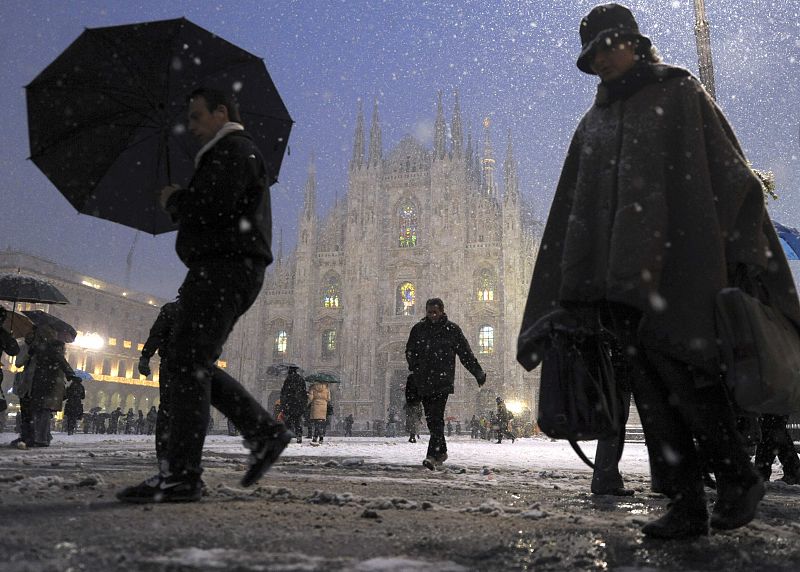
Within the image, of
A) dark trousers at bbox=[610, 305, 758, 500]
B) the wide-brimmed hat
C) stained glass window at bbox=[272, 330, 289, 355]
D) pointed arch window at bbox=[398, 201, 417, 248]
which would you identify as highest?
pointed arch window at bbox=[398, 201, 417, 248]

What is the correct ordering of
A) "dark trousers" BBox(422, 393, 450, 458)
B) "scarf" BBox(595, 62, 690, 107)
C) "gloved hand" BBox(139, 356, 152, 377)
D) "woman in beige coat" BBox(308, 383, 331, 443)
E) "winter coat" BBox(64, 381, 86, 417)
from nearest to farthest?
"scarf" BBox(595, 62, 690, 107) < "gloved hand" BBox(139, 356, 152, 377) < "dark trousers" BBox(422, 393, 450, 458) < "woman in beige coat" BBox(308, 383, 331, 443) < "winter coat" BBox(64, 381, 86, 417)

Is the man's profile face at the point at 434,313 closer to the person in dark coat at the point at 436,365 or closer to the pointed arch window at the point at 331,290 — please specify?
the person in dark coat at the point at 436,365

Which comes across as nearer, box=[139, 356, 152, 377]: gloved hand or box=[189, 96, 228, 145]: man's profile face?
box=[189, 96, 228, 145]: man's profile face

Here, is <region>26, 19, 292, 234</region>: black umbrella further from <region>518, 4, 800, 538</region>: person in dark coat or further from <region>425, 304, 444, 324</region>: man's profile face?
<region>425, 304, 444, 324</region>: man's profile face

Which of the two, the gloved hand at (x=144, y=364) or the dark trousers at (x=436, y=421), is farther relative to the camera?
the dark trousers at (x=436, y=421)

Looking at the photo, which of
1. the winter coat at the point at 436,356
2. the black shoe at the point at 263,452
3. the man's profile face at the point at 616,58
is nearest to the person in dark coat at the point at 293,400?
the winter coat at the point at 436,356

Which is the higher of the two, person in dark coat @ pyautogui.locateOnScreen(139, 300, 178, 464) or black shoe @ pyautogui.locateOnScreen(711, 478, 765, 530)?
person in dark coat @ pyautogui.locateOnScreen(139, 300, 178, 464)

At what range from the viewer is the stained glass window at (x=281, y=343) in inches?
1537

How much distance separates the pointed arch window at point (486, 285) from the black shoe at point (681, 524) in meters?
34.5

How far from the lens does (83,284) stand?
159ft

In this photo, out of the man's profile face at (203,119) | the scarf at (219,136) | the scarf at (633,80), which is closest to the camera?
the scarf at (633,80)

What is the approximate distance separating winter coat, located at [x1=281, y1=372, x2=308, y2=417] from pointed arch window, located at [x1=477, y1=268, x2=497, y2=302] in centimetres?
2380

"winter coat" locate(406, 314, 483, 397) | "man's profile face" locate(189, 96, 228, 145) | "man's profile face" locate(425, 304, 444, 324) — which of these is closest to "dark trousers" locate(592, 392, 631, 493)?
"winter coat" locate(406, 314, 483, 397)

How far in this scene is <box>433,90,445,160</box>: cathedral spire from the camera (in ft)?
127
